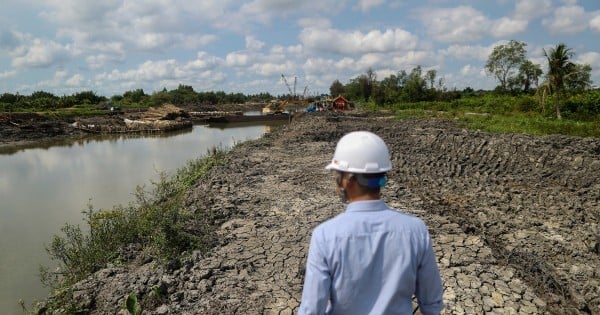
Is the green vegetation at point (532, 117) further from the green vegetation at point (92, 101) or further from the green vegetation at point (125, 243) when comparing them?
the green vegetation at point (92, 101)

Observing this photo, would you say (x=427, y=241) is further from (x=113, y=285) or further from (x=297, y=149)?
(x=297, y=149)

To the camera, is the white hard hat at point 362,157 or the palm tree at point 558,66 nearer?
the white hard hat at point 362,157

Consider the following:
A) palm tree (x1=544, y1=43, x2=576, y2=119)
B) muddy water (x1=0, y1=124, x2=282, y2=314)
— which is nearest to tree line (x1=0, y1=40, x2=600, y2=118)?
palm tree (x1=544, y1=43, x2=576, y2=119)

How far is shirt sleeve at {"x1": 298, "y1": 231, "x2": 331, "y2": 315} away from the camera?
1.51 meters

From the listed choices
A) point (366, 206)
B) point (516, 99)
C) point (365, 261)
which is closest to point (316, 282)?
point (365, 261)

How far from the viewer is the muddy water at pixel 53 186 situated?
6.40m

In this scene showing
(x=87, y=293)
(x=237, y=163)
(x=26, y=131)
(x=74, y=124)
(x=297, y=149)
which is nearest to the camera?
(x=87, y=293)

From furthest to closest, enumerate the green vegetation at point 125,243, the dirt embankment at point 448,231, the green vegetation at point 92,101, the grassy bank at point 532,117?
the green vegetation at point 92,101 → the grassy bank at point 532,117 → the green vegetation at point 125,243 → the dirt embankment at point 448,231

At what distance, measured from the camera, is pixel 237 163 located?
1177 centimetres

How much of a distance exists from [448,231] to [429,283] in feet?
15.3

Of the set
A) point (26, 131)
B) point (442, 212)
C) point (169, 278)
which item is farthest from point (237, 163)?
point (26, 131)

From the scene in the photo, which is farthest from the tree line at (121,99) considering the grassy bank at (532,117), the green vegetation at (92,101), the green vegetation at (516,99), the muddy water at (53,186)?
the grassy bank at (532,117)

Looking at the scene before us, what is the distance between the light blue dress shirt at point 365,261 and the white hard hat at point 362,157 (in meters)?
0.13

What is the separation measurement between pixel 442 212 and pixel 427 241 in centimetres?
583
